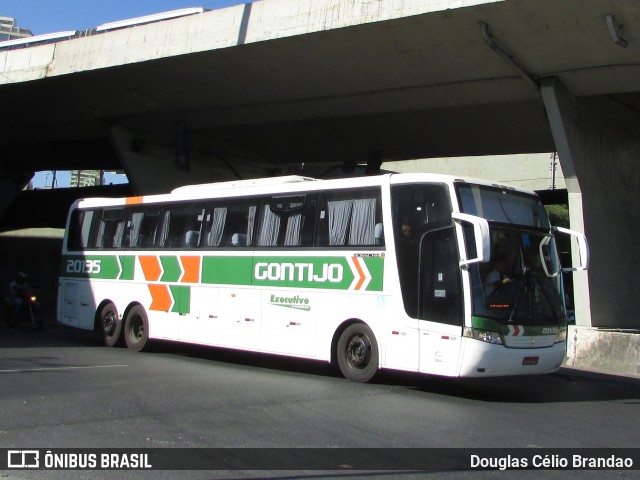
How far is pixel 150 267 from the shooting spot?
1555cm

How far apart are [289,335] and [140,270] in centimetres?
443

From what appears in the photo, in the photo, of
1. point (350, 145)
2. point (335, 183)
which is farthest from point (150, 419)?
point (350, 145)

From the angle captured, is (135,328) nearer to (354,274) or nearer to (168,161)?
(354,274)

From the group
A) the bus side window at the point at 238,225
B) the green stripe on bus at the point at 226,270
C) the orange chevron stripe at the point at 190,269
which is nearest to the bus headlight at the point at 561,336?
the green stripe on bus at the point at 226,270

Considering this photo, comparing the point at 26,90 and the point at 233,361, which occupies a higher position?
the point at 26,90

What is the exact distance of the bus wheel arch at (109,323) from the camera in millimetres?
16156

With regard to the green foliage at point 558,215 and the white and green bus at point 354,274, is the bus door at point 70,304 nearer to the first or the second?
the white and green bus at point 354,274

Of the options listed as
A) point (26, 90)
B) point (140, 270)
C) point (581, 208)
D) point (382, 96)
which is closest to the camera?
point (140, 270)

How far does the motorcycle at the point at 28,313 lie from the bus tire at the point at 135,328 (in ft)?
16.5

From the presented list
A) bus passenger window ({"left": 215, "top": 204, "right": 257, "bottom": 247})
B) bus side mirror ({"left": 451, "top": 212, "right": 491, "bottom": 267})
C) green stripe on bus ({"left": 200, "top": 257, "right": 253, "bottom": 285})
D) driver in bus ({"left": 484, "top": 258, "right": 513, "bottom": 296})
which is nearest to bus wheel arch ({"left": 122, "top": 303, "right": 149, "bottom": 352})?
green stripe on bus ({"left": 200, "top": 257, "right": 253, "bottom": 285})

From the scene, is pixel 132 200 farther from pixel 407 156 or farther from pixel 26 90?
pixel 407 156

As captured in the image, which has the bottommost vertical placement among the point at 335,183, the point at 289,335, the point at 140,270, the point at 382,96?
the point at 289,335

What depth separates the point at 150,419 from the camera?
8.12 metres

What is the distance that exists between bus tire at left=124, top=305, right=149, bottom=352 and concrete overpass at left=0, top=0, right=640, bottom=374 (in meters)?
→ 7.07
